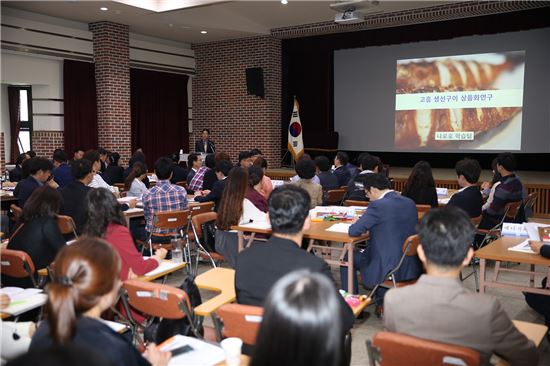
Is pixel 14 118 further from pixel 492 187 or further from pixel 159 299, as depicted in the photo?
pixel 159 299

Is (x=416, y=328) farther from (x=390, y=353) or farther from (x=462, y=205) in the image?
(x=462, y=205)

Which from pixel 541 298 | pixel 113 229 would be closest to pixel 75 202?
pixel 113 229

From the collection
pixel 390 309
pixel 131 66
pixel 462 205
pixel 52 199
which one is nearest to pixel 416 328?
pixel 390 309

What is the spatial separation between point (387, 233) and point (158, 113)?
32.3ft

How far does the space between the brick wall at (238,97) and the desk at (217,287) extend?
9218 millimetres

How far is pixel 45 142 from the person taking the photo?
10.2 meters

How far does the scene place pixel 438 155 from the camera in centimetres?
1164

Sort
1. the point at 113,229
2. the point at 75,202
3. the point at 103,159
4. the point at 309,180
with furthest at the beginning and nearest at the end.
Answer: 1. the point at 103,159
2. the point at 309,180
3. the point at 75,202
4. the point at 113,229

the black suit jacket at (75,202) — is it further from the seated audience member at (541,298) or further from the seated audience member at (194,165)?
the seated audience member at (541,298)

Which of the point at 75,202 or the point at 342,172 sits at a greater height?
the point at 342,172

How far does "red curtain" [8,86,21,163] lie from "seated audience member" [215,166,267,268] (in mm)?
7587

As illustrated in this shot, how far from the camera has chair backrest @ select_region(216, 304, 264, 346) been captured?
2.02 meters

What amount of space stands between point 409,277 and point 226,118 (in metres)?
9.46

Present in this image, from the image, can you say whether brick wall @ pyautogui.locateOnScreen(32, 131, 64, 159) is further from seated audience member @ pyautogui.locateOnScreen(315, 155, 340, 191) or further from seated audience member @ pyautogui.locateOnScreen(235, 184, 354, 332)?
seated audience member @ pyautogui.locateOnScreen(235, 184, 354, 332)
